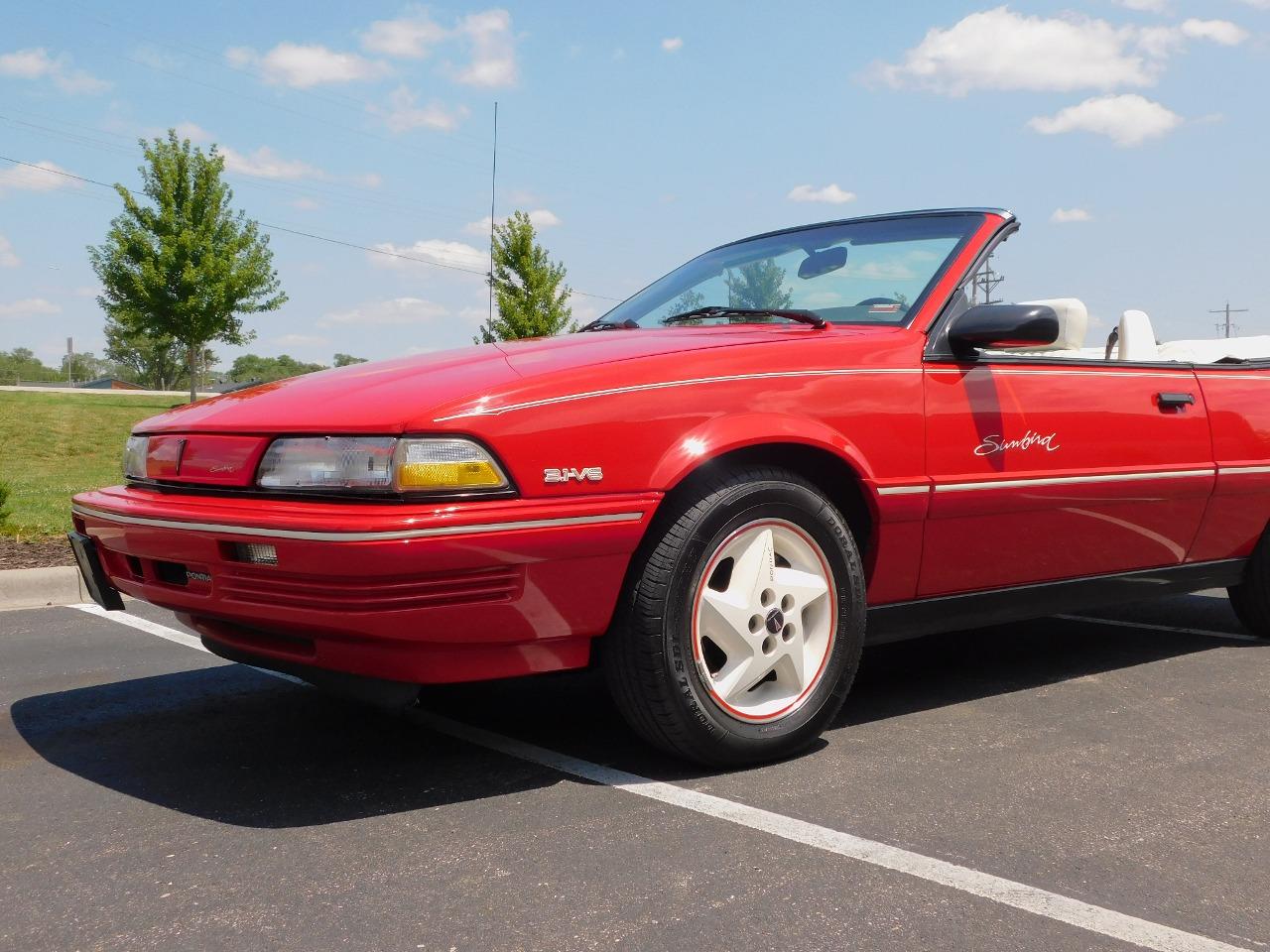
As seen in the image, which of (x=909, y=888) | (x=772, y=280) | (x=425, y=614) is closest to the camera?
(x=909, y=888)

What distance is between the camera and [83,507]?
128 inches

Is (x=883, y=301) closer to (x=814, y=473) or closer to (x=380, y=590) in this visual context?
(x=814, y=473)

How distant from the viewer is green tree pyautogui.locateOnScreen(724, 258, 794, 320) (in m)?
3.86

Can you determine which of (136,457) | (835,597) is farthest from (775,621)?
(136,457)

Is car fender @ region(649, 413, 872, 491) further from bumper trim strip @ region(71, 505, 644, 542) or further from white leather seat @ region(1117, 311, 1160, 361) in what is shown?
white leather seat @ region(1117, 311, 1160, 361)

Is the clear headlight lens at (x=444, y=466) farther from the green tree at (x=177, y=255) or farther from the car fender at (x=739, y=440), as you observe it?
the green tree at (x=177, y=255)

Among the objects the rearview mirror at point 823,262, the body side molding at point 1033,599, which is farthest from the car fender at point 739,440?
the rearview mirror at point 823,262

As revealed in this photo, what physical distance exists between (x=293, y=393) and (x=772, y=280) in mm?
1678

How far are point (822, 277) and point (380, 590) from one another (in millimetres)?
Answer: 1986

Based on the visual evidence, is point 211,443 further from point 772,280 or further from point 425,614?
point 772,280

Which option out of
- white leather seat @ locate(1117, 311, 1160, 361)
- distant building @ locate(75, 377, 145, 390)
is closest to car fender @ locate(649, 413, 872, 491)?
white leather seat @ locate(1117, 311, 1160, 361)

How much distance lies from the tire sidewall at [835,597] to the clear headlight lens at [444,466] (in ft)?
1.72

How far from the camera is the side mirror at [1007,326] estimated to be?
10.7ft

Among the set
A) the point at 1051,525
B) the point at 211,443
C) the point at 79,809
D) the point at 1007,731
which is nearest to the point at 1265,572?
the point at 1051,525
